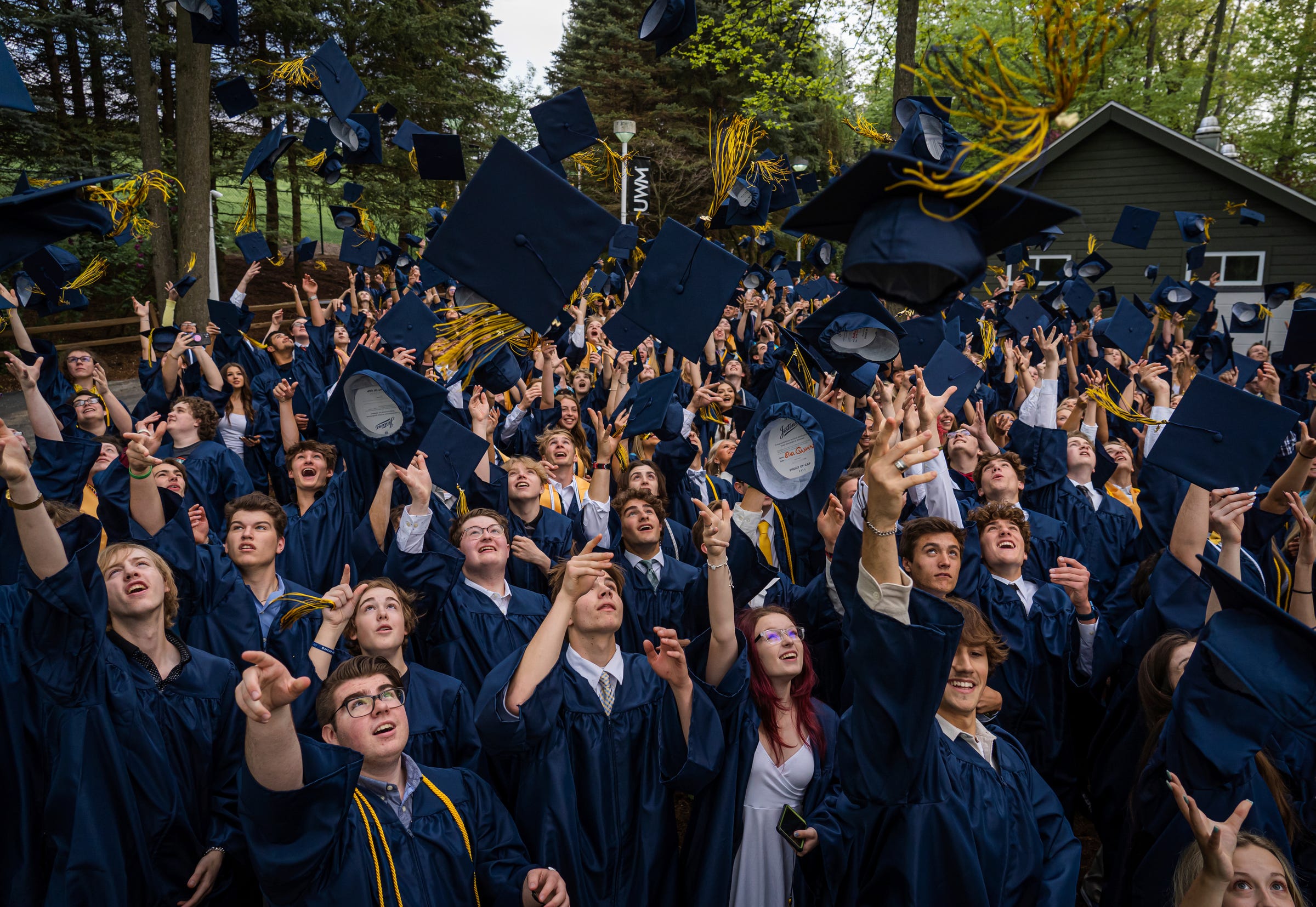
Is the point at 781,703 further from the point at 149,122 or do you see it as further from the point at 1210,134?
the point at 1210,134

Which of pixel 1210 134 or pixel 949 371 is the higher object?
pixel 1210 134

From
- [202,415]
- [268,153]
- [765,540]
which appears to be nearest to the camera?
[765,540]

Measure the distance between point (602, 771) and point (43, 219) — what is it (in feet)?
7.95

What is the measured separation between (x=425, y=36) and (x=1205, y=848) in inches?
823

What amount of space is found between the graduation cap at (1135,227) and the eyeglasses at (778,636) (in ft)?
30.1

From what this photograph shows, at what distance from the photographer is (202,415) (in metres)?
5.47

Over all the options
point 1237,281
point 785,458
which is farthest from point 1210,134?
point 785,458

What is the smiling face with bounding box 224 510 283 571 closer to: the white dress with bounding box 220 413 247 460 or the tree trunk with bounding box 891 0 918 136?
the white dress with bounding box 220 413 247 460

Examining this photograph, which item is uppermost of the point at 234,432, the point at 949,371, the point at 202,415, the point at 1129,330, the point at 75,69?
the point at 949,371

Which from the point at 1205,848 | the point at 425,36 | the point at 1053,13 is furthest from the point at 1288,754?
the point at 425,36

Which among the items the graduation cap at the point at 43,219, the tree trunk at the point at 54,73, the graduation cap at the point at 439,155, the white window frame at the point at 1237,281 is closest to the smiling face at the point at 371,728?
the graduation cap at the point at 43,219

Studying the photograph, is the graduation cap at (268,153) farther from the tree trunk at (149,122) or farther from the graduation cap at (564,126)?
the tree trunk at (149,122)

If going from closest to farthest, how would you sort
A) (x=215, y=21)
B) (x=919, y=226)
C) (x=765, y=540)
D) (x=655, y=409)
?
(x=919, y=226) < (x=765, y=540) < (x=655, y=409) < (x=215, y=21)

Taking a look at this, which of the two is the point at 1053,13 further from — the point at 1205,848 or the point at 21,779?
the point at 21,779
